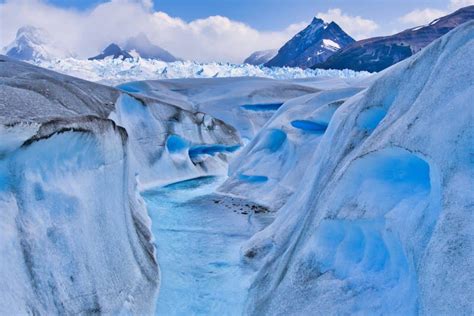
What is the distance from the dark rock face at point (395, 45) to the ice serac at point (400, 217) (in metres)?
85.8

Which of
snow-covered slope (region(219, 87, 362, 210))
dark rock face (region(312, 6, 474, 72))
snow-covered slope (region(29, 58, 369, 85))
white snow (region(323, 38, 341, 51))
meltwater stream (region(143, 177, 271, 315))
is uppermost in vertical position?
white snow (region(323, 38, 341, 51))

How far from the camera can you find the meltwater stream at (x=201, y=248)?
698cm

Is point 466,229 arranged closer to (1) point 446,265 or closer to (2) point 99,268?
(1) point 446,265

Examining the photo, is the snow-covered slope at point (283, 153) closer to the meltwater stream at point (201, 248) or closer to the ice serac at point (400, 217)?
the meltwater stream at point (201, 248)

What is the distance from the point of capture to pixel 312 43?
5364 inches

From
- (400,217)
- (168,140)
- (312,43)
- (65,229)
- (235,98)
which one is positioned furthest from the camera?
(312,43)

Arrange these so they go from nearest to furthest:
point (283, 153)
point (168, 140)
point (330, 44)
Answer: point (283, 153)
point (168, 140)
point (330, 44)

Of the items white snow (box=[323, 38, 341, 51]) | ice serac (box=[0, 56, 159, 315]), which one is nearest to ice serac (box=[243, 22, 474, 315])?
ice serac (box=[0, 56, 159, 315])

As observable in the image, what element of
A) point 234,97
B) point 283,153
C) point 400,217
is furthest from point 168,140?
point 400,217

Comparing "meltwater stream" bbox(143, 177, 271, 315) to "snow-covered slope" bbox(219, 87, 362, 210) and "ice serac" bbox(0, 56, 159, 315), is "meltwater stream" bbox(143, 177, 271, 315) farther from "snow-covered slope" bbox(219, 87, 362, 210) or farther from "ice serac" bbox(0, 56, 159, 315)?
"snow-covered slope" bbox(219, 87, 362, 210)

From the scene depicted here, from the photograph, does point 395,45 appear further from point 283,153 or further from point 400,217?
point 400,217

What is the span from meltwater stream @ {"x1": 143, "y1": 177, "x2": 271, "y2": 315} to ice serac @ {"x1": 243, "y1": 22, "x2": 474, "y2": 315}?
1.98ft

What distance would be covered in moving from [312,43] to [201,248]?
135m

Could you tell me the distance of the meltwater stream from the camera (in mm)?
6984
